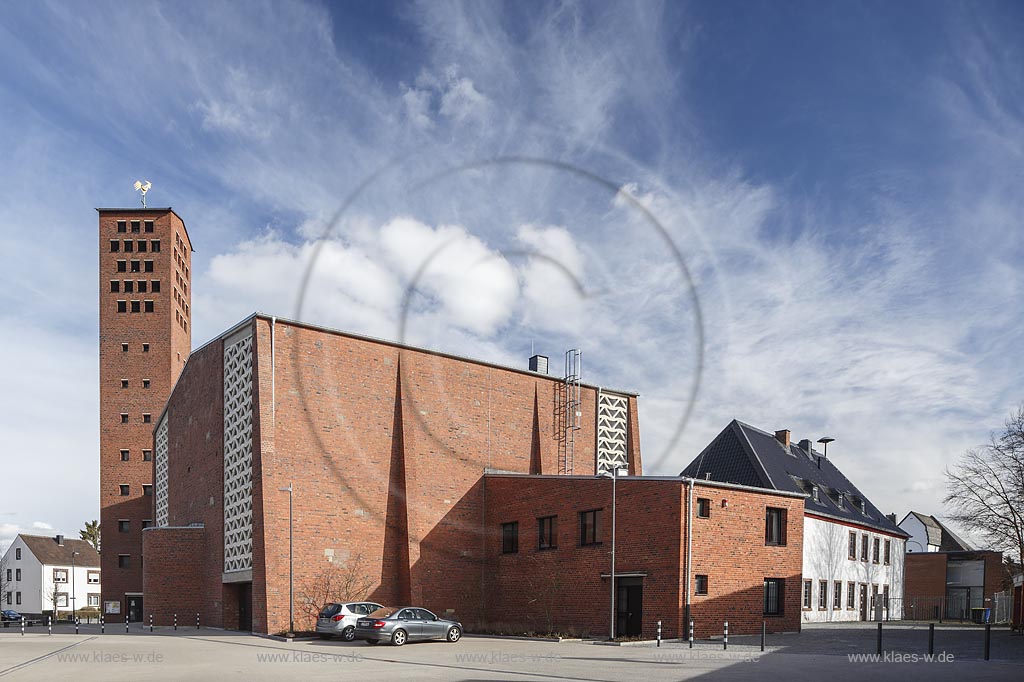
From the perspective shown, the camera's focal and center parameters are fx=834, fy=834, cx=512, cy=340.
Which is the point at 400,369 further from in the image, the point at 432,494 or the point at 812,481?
the point at 812,481

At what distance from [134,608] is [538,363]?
3815cm

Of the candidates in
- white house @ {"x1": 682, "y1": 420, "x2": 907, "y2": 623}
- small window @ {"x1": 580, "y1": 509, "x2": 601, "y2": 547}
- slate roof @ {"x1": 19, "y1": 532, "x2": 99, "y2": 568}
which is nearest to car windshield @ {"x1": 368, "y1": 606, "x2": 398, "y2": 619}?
small window @ {"x1": 580, "y1": 509, "x2": 601, "y2": 547}

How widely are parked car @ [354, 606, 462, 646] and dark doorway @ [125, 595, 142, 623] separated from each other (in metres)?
39.6

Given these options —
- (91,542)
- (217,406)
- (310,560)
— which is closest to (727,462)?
(310,560)

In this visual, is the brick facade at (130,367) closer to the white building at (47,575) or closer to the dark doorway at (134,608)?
the dark doorway at (134,608)

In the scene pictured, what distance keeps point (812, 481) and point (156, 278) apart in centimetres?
4984

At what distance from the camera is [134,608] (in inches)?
2507

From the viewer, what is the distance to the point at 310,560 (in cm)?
3759

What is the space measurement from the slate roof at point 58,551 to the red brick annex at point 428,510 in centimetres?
6374

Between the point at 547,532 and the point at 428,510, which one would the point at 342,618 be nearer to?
the point at 428,510

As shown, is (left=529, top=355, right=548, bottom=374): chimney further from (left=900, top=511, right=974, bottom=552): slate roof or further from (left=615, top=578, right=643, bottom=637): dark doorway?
(left=900, top=511, right=974, bottom=552): slate roof

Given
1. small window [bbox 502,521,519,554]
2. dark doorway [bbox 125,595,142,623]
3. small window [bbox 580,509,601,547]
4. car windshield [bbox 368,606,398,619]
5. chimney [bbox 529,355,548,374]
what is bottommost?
dark doorway [bbox 125,595,142,623]

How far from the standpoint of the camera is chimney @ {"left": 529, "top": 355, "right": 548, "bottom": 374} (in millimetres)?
50688

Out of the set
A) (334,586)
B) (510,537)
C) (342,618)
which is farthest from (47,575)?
(342,618)
